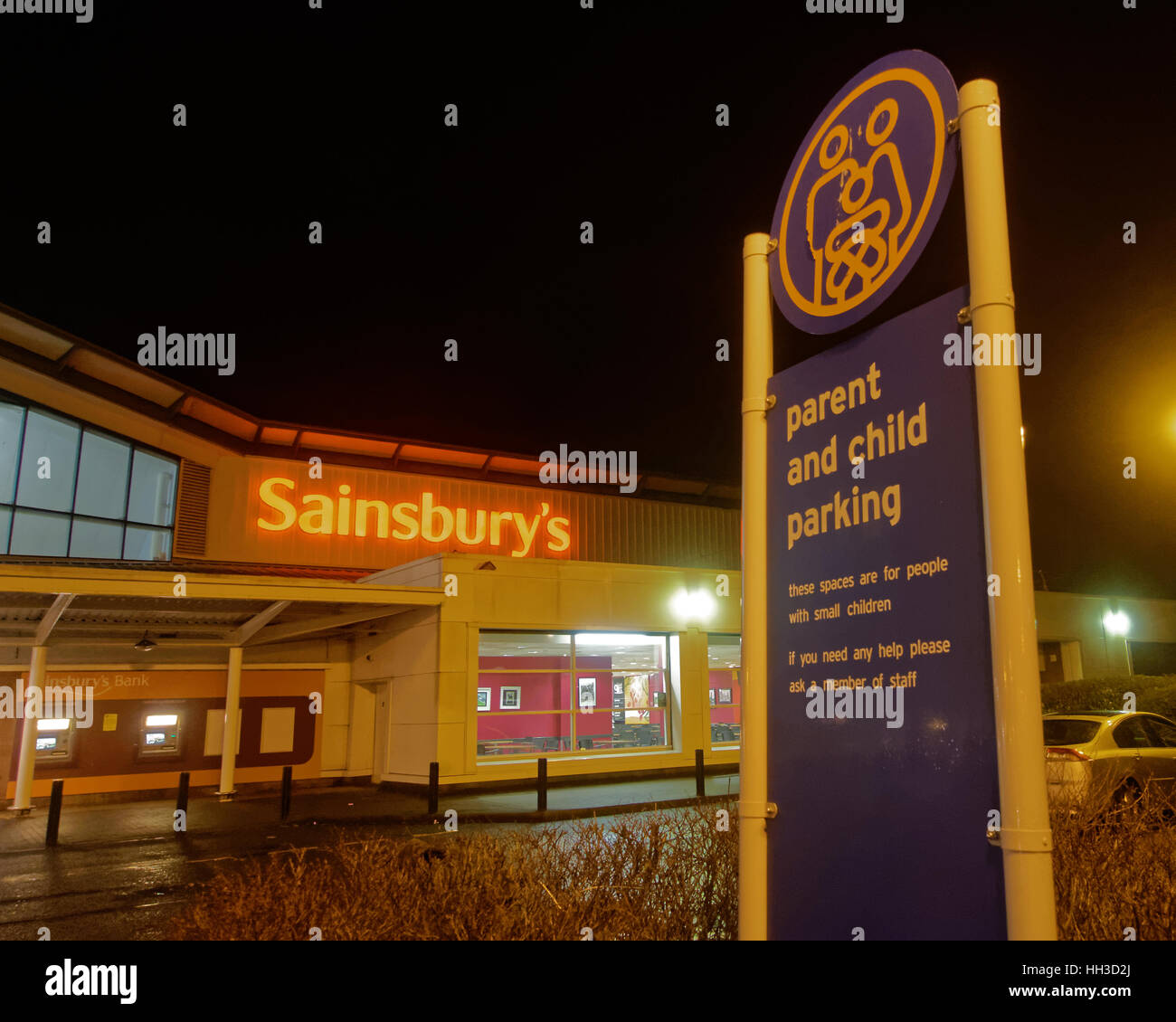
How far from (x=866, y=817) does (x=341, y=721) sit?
1926cm

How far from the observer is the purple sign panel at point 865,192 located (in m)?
2.76

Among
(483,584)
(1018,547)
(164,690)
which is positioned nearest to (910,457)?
(1018,547)

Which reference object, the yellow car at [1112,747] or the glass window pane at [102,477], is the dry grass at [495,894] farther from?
the glass window pane at [102,477]

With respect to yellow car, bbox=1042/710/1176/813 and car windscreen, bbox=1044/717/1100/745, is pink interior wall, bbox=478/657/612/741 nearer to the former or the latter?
yellow car, bbox=1042/710/1176/813

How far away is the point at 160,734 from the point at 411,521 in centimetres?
778

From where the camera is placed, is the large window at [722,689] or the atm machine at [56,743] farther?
the large window at [722,689]

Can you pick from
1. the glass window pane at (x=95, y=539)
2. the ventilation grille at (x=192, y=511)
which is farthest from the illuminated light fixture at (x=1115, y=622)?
the glass window pane at (x=95, y=539)

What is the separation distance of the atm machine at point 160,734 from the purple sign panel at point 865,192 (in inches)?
717

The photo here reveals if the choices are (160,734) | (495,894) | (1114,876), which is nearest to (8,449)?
(160,734)

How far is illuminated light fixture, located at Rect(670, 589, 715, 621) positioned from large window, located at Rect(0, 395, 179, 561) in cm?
1176

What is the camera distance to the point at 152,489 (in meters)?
20.3

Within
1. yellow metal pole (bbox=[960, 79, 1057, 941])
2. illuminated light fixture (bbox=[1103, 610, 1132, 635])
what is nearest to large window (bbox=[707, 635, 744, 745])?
illuminated light fixture (bbox=[1103, 610, 1132, 635])

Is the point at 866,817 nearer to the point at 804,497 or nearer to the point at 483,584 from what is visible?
the point at 804,497
